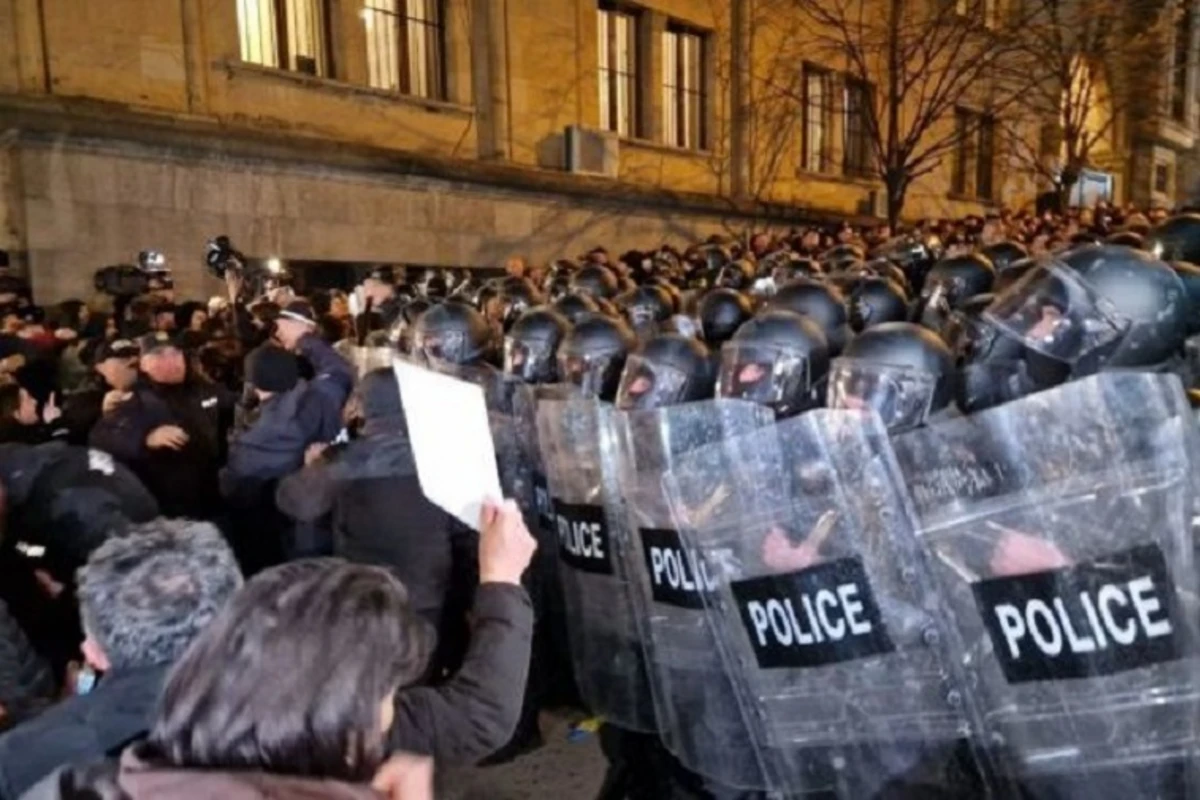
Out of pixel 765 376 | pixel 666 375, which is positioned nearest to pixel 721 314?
pixel 666 375

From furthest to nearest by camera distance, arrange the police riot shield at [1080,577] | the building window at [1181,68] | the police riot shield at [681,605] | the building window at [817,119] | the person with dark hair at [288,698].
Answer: the building window at [1181,68], the building window at [817,119], the police riot shield at [681,605], the police riot shield at [1080,577], the person with dark hair at [288,698]

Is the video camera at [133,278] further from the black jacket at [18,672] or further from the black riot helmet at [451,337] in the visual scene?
the black jacket at [18,672]

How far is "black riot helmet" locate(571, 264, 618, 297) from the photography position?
334 inches

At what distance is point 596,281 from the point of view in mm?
8688

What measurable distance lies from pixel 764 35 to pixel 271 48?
1088 centimetres

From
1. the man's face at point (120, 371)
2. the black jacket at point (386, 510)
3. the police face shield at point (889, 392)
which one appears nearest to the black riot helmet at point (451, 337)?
the man's face at point (120, 371)

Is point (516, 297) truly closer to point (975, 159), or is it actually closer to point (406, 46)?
point (406, 46)

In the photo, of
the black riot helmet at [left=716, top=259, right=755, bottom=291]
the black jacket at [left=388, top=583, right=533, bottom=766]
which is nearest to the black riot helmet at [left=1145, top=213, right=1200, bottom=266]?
the black riot helmet at [left=716, top=259, right=755, bottom=291]

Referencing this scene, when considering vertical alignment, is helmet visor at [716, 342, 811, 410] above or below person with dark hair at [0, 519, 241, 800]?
above

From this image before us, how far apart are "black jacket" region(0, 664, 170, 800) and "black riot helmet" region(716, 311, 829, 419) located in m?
2.55

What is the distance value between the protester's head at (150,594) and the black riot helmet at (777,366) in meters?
2.38

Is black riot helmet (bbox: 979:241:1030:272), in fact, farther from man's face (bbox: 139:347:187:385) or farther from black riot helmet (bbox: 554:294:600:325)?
man's face (bbox: 139:347:187:385)

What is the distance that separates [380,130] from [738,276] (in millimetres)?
6730

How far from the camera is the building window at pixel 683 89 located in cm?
1920
